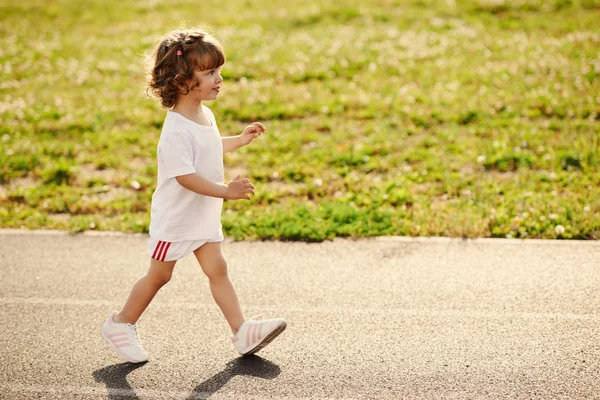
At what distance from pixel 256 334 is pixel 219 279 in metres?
0.39

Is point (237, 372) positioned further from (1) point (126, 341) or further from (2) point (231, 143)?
(2) point (231, 143)

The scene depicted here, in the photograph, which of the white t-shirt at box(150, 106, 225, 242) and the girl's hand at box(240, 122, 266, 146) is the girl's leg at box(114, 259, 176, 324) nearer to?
the white t-shirt at box(150, 106, 225, 242)

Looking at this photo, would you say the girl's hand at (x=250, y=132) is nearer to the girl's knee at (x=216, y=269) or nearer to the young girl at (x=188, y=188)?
the young girl at (x=188, y=188)

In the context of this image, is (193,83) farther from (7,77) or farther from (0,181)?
(7,77)

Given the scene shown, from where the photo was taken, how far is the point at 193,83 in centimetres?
363

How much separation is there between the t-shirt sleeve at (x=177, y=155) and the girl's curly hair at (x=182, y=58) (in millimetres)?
286

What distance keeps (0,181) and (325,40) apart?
707 centimetres

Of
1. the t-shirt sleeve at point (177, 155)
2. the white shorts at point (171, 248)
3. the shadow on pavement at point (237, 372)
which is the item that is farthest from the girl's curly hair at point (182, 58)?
the shadow on pavement at point (237, 372)

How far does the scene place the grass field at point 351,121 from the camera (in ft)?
20.6

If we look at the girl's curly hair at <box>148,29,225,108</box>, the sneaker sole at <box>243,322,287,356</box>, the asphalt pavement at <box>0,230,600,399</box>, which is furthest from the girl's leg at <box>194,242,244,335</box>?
the girl's curly hair at <box>148,29,225,108</box>

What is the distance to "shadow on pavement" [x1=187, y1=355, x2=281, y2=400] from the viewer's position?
369cm

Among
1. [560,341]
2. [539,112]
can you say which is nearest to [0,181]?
[560,341]

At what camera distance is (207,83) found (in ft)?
12.0

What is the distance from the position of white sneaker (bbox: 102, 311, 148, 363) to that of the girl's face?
1499 millimetres
